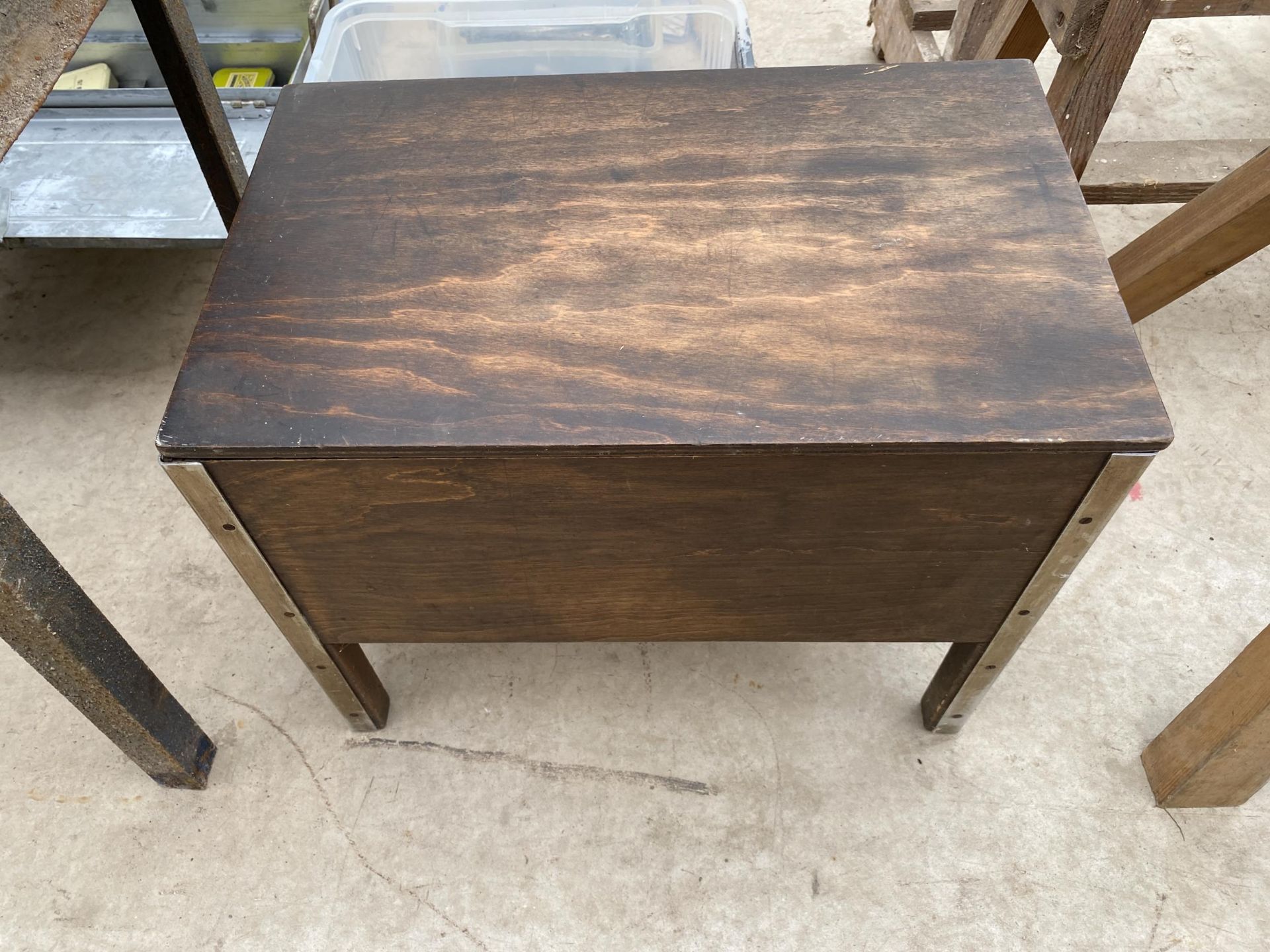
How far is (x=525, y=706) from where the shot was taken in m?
1.25

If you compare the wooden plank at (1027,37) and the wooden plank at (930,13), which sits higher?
the wooden plank at (1027,37)

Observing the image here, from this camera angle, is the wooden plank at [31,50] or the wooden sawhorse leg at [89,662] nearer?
the wooden plank at [31,50]

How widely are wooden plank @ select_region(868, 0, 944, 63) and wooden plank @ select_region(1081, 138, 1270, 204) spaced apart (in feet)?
1.31

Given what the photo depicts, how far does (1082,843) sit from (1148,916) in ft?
0.32

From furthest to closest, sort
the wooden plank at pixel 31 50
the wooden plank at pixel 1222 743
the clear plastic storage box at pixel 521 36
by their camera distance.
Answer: the clear plastic storage box at pixel 521 36 < the wooden plank at pixel 1222 743 < the wooden plank at pixel 31 50

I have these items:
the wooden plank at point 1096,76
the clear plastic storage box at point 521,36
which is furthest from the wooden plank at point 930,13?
the wooden plank at point 1096,76

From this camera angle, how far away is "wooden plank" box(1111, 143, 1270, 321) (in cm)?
128

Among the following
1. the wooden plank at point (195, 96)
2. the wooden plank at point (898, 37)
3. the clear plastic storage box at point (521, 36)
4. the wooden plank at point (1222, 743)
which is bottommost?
the wooden plank at point (1222, 743)

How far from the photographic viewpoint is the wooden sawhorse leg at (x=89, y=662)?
842 mm

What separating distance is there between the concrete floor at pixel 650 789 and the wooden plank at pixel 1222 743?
0.03 meters

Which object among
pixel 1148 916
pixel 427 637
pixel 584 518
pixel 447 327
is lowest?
pixel 1148 916

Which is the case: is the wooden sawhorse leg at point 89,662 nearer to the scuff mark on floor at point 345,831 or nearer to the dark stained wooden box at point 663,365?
the scuff mark on floor at point 345,831

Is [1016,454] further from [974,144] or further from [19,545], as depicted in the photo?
[19,545]

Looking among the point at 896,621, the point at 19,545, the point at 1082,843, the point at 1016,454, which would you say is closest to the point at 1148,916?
the point at 1082,843
